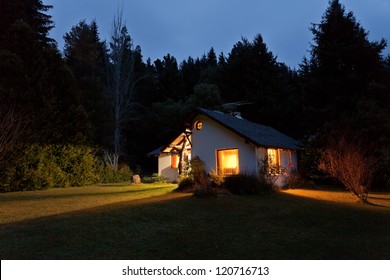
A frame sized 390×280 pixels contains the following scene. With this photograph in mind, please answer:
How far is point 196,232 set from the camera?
294 inches

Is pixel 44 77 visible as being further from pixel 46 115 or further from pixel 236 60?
pixel 236 60

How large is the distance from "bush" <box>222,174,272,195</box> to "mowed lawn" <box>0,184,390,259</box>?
355 centimetres

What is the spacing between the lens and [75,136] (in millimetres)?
23906

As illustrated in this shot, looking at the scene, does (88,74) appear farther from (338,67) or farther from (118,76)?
(338,67)

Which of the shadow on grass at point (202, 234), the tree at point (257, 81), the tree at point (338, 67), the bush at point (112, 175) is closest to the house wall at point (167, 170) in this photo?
the bush at point (112, 175)

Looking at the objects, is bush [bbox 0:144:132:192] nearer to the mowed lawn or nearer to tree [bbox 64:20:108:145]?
tree [bbox 64:20:108:145]

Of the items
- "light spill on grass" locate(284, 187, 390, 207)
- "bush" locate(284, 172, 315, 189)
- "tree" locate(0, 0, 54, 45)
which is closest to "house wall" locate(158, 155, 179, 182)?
"bush" locate(284, 172, 315, 189)

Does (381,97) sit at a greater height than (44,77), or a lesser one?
lesser

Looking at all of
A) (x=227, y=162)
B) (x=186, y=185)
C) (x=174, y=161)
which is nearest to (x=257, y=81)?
(x=174, y=161)

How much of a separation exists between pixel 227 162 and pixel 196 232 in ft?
46.8

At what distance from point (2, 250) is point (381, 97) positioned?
22.5m

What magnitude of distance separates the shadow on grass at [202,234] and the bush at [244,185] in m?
4.06

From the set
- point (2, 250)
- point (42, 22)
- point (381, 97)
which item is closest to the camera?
point (2, 250)

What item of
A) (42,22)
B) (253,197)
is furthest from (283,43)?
(253,197)
